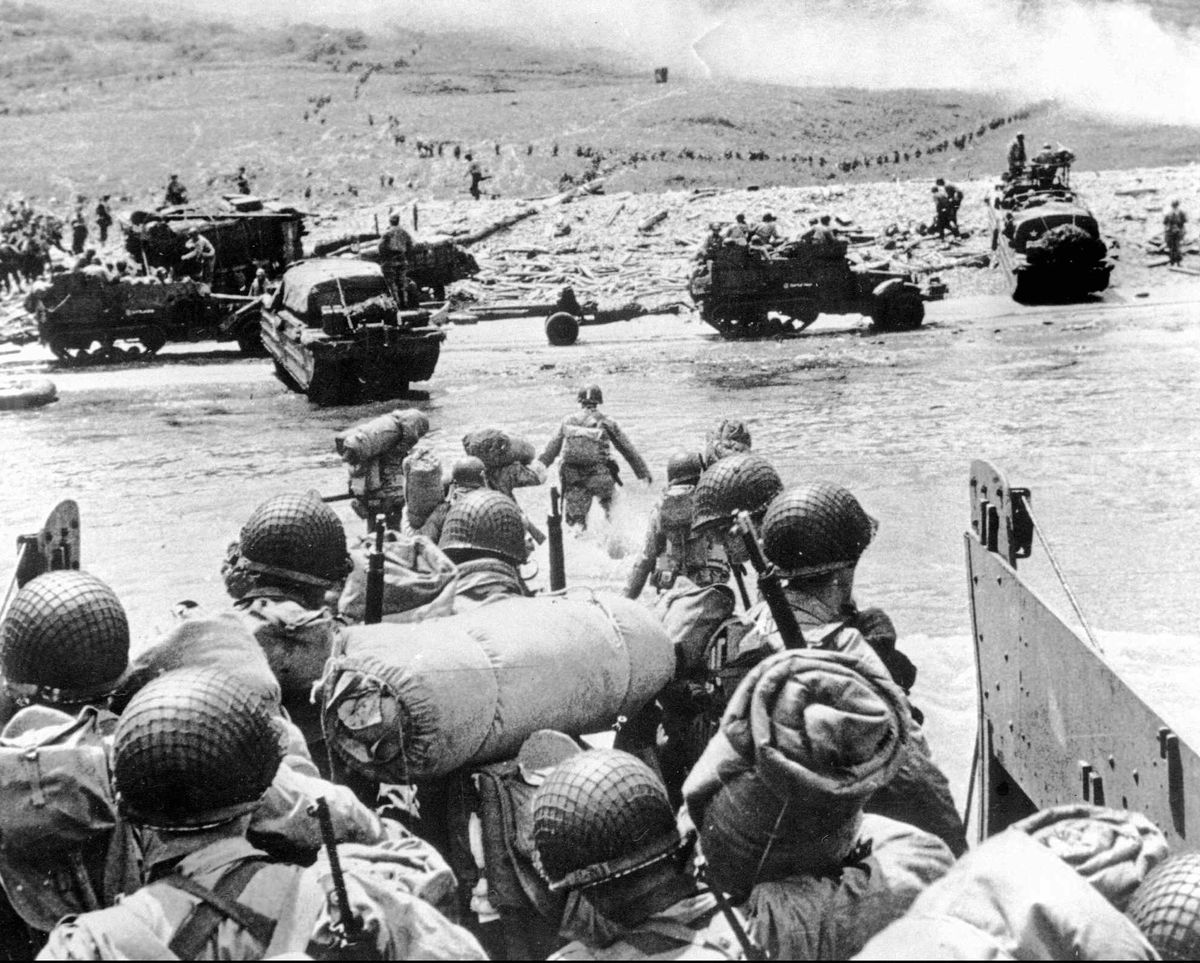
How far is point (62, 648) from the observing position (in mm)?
3791

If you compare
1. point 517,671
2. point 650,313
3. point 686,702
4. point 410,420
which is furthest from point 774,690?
point 650,313

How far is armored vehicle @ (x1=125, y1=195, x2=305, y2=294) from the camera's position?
24.7 meters

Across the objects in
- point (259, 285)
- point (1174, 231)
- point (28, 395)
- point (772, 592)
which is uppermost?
point (1174, 231)

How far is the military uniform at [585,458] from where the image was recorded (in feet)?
30.9

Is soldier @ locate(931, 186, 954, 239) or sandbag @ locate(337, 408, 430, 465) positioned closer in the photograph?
sandbag @ locate(337, 408, 430, 465)

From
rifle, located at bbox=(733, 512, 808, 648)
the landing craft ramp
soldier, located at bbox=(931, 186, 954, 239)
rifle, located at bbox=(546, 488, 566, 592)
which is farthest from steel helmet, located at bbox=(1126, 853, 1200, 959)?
soldier, located at bbox=(931, 186, 954, 239)

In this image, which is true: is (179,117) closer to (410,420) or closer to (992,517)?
(410,420)

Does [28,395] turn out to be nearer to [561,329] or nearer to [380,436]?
[561,329]

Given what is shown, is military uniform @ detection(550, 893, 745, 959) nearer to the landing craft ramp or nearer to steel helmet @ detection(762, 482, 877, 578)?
the landing craft ramp

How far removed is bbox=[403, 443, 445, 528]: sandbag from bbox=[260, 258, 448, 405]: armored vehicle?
10.6 metres

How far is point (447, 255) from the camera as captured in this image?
2823 cm

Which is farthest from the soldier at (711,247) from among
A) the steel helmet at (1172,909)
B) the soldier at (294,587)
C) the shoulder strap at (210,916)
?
the shoulder strap at (210,916)

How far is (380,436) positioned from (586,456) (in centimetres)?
168

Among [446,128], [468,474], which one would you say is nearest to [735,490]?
[468,474]
